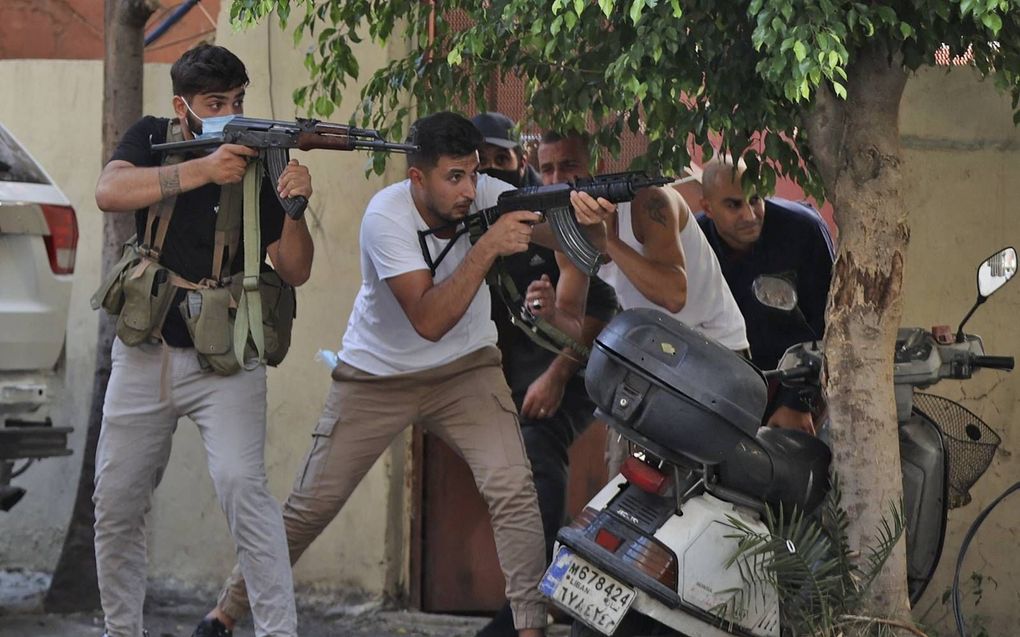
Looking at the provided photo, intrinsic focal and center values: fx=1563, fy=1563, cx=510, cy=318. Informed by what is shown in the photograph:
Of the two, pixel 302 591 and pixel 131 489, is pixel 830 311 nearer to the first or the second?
pixel 131 489

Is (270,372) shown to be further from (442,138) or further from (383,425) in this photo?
(442,138)

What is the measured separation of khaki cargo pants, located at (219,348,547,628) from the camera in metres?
4.99

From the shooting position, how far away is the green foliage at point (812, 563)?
4.10 metres

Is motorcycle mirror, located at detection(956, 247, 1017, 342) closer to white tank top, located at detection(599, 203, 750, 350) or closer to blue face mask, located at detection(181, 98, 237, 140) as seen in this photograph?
white tank top, located at detection(599, 203, 750, 350)

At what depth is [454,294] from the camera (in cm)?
471

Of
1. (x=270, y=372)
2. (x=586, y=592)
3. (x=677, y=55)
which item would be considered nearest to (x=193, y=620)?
(x=270, y=372)

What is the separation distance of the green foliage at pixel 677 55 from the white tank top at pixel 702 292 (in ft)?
1.28

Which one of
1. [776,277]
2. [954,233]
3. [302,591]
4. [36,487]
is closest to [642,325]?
[776,277]

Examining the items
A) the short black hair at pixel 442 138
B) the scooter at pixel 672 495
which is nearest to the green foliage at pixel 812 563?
the scooter at pixel 672 495

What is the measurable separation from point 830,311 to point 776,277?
20cm

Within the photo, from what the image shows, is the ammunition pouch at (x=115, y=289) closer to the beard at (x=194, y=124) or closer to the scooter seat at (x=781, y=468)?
the beard at (x=194, y=124)

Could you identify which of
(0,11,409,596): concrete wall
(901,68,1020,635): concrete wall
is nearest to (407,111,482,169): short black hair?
(0,11,409,596): concrete wall

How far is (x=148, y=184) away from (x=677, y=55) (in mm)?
1582

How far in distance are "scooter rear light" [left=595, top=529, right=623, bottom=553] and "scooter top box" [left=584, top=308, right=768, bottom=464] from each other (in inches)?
10.7
